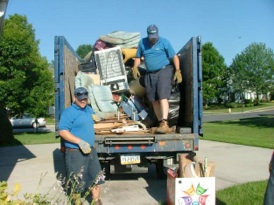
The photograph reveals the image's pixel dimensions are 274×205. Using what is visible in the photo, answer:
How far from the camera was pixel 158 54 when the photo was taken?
7.20 metres

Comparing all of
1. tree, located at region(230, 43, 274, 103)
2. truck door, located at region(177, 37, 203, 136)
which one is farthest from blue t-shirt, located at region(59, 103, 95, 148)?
tree, located at region(230, 43, 274, 103)

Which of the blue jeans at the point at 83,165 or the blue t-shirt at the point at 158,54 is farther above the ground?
the blue t-shirt at the point at 158,54

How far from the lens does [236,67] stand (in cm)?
7275

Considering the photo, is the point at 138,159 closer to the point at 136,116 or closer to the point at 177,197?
the point at 136,116

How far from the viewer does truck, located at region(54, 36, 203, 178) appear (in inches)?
257

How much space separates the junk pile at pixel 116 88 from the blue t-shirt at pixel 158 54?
59 centimetres

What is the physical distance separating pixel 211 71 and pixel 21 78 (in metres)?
53.8

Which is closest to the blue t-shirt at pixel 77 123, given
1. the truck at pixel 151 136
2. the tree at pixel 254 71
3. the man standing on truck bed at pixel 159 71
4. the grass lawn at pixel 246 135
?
the truck at pixel 151 136

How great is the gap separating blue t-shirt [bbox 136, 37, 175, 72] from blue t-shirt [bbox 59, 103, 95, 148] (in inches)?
77.8

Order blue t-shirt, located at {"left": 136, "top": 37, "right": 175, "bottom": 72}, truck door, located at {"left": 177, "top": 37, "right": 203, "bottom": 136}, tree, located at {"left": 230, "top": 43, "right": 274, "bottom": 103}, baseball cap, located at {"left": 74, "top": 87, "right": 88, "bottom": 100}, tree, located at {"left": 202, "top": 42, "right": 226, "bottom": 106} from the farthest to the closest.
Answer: tree, located at {"left": 230, "top": 43, "right": 274, "bottom": 103}
tree, located at {"left": 202, "top": 42, "right": 226, "bottom": 106}
blue t-shirt, located at {"left": 136, "top": 37, "right": 175, "bottom": 72}
truck door, located at {"left": 177, "top": 37, "right": 203, "bottom": 136}
baseball cap, located at {"left": 74, "top": 87, "right": 88, "bottom": 100}

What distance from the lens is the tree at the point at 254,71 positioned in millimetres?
71688

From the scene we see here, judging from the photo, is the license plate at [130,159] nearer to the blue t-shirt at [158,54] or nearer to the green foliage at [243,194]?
the green foliage at [243,194]

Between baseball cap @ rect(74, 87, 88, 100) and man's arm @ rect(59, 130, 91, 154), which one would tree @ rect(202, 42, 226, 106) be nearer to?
baseball cap @ rect(74, 87, 88, 100)

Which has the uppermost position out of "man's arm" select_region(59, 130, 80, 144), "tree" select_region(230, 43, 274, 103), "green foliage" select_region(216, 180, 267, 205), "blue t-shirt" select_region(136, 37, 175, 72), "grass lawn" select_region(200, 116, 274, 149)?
"tree" select_region(230, 43, 274, 103)
